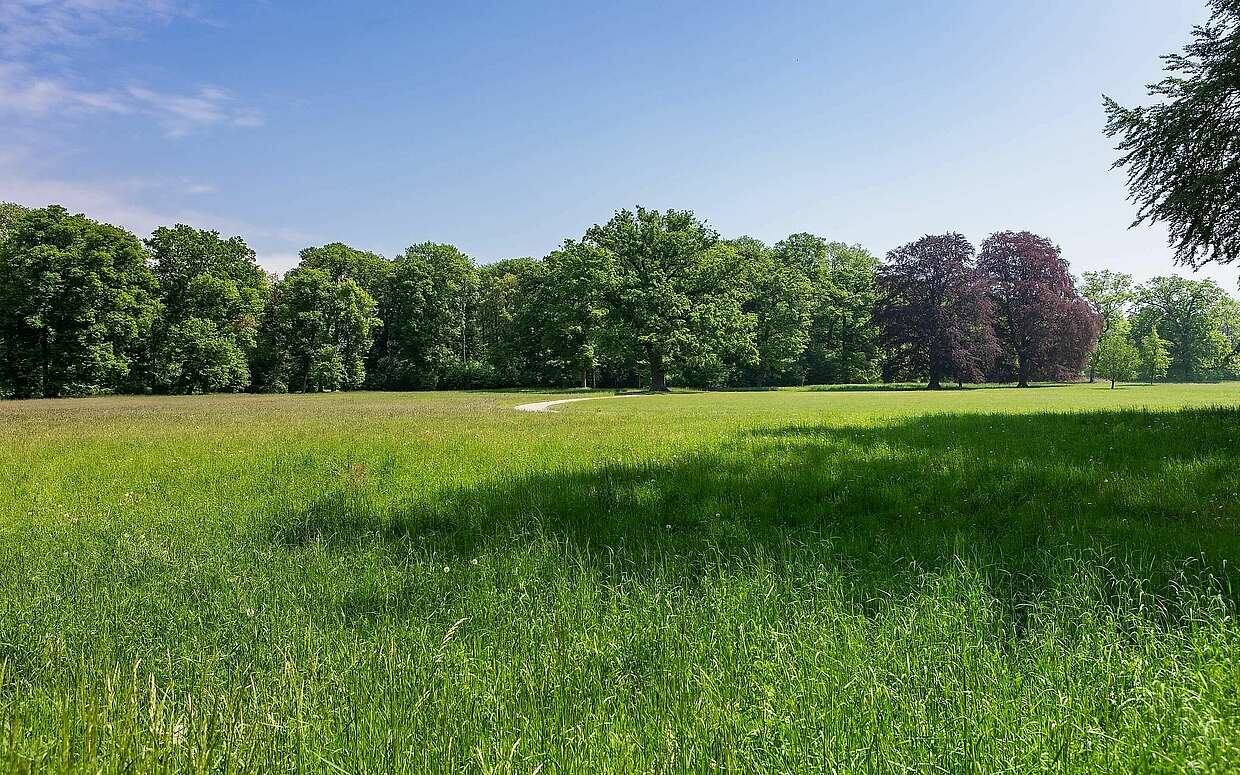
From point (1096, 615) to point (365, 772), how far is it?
15.5ft

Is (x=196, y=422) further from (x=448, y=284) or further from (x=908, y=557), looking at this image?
(x=448, y=284)

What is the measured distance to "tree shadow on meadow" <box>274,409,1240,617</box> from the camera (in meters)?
5.70

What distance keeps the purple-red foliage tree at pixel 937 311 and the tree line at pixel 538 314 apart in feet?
0.68

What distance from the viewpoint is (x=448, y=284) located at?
73000 mm

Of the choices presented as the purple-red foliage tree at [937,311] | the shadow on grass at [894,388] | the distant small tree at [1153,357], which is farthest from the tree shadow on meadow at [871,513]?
the distant small tree at [1153,357]

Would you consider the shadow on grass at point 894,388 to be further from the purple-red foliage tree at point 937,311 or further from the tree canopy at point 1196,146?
the tree canopy at point 1196,146

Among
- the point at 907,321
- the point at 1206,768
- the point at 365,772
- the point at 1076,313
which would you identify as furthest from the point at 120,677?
the point at 1076,313

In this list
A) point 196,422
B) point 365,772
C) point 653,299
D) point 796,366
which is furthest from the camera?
point 796,366

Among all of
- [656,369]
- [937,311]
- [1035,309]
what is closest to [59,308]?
[656,369]

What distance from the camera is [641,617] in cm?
475

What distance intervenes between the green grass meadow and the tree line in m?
42.3

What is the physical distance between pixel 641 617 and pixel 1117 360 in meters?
73.3

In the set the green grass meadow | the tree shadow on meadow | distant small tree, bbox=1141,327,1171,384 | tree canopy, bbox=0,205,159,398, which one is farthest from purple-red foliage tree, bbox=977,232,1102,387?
tree canopy, bbox=0,205,159,398

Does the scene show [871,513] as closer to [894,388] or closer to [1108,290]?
[894,388]
